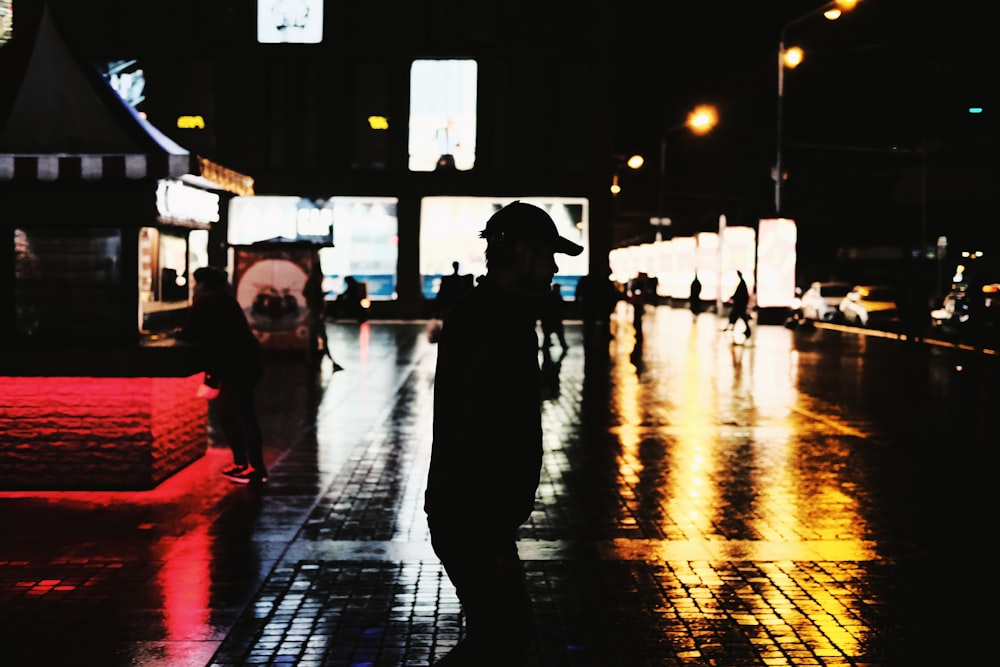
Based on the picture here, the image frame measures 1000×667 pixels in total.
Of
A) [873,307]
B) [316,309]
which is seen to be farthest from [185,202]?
[873,307]

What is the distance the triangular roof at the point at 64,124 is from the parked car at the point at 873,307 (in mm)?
34638

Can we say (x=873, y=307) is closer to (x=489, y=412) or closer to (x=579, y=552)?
(x=579, y=552)

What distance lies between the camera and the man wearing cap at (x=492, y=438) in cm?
371

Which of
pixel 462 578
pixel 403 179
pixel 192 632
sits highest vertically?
pixel 403 179

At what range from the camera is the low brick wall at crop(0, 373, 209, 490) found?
916 cm

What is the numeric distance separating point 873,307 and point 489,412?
39882 mm

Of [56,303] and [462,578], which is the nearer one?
[462,578]

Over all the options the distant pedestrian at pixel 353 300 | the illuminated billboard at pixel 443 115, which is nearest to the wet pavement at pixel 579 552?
the distant pedestrian at pixel 353 300

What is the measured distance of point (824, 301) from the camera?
46000 millimetres

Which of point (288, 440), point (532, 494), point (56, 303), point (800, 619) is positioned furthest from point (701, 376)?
point (532, 494)

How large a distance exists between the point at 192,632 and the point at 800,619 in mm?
3086

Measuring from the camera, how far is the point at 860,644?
5.70m

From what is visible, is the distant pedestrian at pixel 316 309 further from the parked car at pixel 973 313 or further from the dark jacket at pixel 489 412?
the dark jacket at pixel 489 412

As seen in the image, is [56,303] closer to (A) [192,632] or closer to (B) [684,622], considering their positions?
(A) [192,632]
